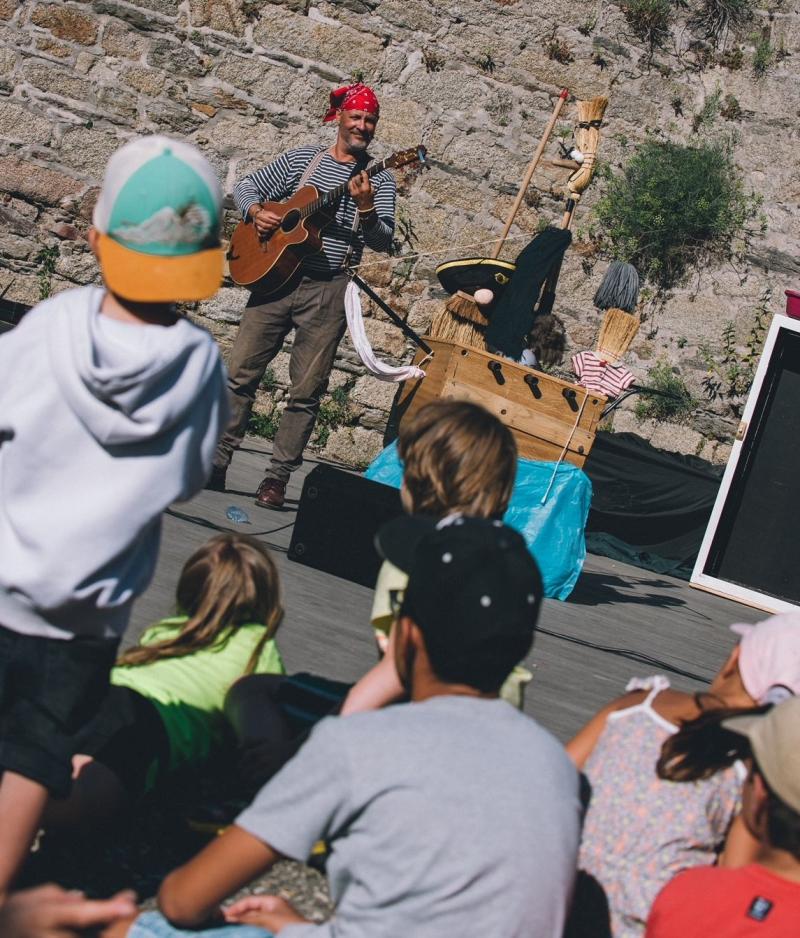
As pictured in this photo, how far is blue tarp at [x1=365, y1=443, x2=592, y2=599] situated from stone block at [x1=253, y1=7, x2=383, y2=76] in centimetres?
397

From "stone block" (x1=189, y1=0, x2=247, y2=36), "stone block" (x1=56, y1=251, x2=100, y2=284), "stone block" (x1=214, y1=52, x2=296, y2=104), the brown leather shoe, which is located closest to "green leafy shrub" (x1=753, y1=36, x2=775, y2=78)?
"stone block" (x1=214, y1=52, x2=296, y2=104)

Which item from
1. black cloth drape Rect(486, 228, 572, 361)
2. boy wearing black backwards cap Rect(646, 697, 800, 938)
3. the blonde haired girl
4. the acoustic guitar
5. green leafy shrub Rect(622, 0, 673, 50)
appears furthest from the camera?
green leafy shrub Rect(622, 0, 673, 50)

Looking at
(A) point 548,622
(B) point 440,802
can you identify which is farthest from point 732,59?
(B) point 440,802

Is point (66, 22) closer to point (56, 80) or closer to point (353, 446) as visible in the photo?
point (56, 80)

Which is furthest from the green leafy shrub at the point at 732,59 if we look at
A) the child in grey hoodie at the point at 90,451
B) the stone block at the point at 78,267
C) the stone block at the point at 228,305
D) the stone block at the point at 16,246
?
the child in grey hoodie at the point at 90,451

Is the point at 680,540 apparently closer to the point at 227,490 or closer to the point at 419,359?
the point at 419,359

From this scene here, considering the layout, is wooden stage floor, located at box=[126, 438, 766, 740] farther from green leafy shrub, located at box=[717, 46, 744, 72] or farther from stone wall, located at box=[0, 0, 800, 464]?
green leafy shrub, located at box=[717, 46, 744, 72]

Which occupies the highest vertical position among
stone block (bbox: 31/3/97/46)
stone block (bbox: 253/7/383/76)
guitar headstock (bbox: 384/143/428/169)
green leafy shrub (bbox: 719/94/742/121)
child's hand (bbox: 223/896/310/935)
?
green leafy shrub (bbox: 719/94/742/121)

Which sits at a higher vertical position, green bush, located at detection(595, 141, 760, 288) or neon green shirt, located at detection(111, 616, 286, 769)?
green bush, located at detection(595, 141, 760, 288)

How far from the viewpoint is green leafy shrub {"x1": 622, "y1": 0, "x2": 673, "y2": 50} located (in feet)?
31.1

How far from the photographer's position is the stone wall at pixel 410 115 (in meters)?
8.64

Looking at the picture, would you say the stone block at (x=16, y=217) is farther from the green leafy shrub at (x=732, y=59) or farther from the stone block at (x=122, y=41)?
the green leafy shrub at (x=732, y=59)

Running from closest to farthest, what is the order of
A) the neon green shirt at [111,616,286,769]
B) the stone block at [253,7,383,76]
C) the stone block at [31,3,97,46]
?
the neon green shirt at [111,616,286,769]
the stone block at [31,3,97,46]
the stone block at [253,7,383,76]

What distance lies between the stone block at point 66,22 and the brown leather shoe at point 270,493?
4.26 m
